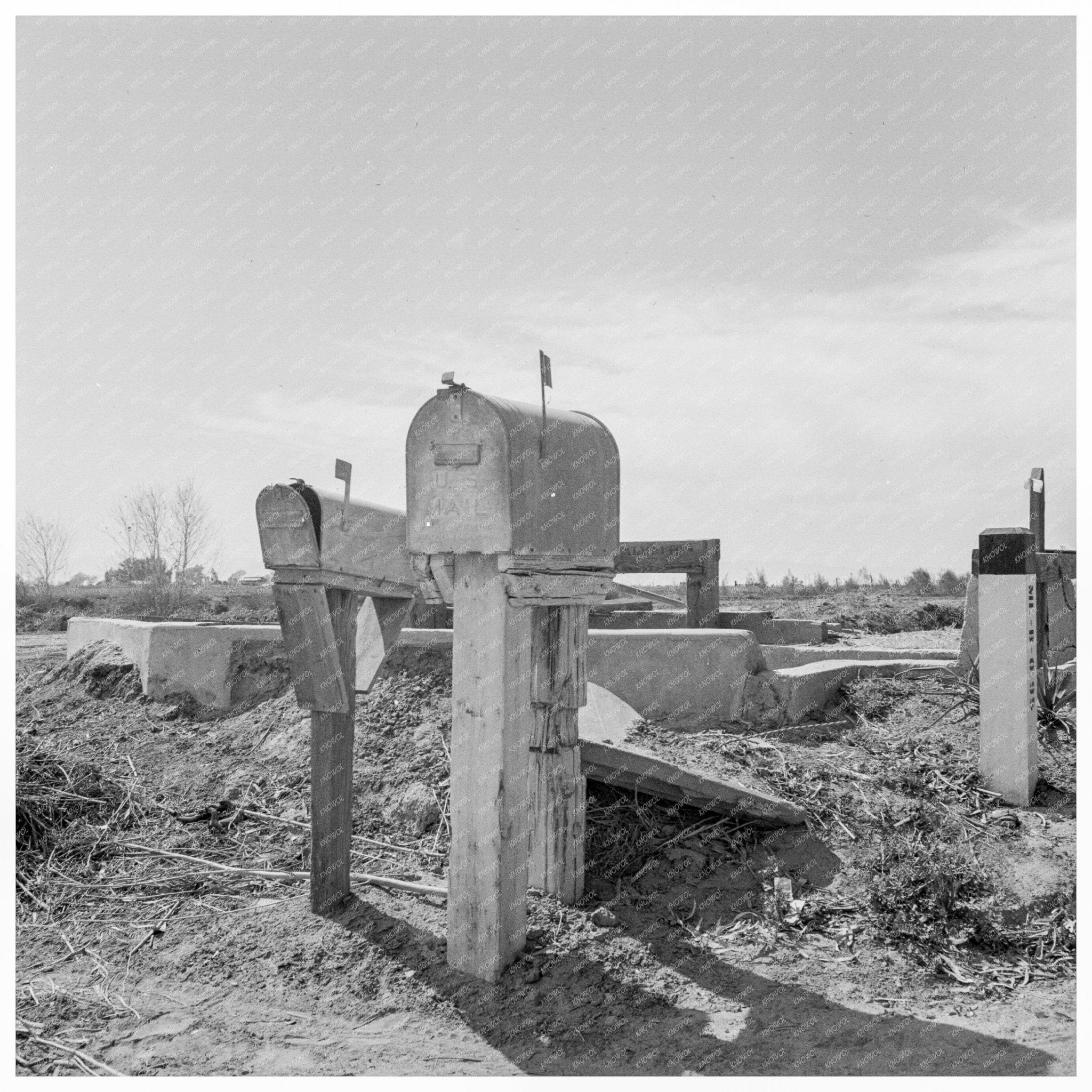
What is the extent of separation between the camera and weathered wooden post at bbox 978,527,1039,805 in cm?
531

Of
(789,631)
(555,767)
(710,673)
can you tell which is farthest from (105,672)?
(789,631)

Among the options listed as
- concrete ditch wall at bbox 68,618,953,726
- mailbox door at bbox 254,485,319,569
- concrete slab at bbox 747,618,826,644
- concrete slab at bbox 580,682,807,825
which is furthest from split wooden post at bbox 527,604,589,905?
concrete slab at bbox 747,618,826,644

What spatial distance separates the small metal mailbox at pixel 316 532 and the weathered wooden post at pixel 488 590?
27.5 inches

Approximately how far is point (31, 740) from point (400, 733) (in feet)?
9.15

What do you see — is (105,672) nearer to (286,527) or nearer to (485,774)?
(286,527)

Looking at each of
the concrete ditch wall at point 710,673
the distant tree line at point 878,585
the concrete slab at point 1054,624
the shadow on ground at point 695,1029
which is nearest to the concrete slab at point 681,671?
the concrete ditch wall at point 710,673

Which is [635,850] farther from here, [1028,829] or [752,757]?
[1028,829]

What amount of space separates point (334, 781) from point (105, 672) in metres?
4.49

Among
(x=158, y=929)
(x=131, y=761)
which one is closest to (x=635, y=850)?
(x=158, y=929)

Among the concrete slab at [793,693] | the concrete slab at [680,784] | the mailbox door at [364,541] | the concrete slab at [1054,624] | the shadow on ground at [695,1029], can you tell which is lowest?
the shadow on ground at [695,1029]

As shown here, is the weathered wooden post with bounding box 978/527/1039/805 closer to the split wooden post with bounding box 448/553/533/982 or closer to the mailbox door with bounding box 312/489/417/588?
the split wooden post with bounding box 448/553/533/982

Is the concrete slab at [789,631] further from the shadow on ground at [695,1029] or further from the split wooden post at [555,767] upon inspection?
the shadow on ground at [695,1029]

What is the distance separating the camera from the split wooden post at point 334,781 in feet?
15.9

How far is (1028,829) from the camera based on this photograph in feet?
16.4
